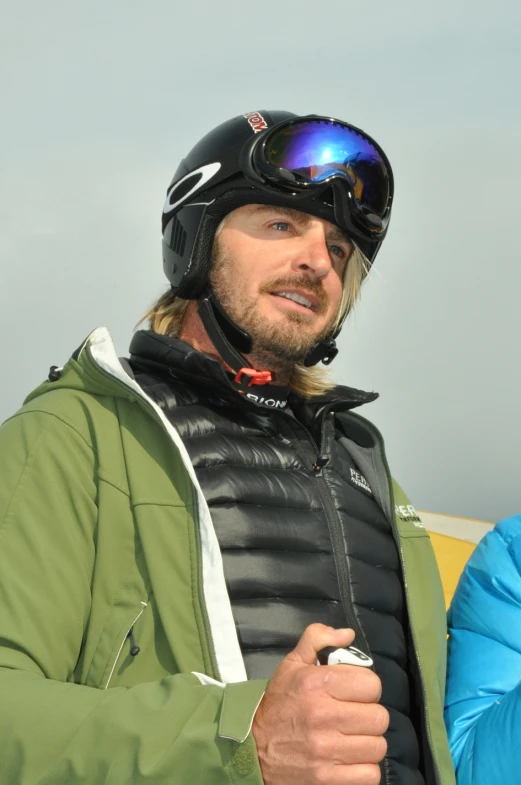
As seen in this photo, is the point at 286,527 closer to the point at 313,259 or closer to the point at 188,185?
the point at 313,259

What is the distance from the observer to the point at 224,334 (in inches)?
132

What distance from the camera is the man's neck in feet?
11.0

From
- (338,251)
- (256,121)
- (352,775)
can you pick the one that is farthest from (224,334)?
(352,775)

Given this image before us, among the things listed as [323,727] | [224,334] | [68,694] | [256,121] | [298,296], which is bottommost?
[68,694]

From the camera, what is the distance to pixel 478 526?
38.8 ft

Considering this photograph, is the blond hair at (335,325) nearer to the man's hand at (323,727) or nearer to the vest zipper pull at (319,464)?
the vest zipper pull at (319,464)

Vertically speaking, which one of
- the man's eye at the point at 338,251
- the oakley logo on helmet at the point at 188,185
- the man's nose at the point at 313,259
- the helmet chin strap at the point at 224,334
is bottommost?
the helmet chin strap at the point at 224,334

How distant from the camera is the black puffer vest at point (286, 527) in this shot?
2.58m

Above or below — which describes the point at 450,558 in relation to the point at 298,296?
below

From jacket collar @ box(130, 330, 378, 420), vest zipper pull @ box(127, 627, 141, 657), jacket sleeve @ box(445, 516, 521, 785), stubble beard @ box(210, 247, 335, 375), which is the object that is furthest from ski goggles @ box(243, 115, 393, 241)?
vest zipper pull @ box(127, 627, 141, 657)

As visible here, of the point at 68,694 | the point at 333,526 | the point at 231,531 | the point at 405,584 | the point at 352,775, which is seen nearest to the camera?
the point at 352,775

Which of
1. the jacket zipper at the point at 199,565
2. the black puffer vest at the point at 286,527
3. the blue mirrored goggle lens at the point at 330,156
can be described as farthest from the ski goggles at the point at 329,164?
the jacket zipper at the point at 199,565

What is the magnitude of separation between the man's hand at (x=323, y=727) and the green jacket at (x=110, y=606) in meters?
0.05

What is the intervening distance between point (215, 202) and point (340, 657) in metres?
2.17
